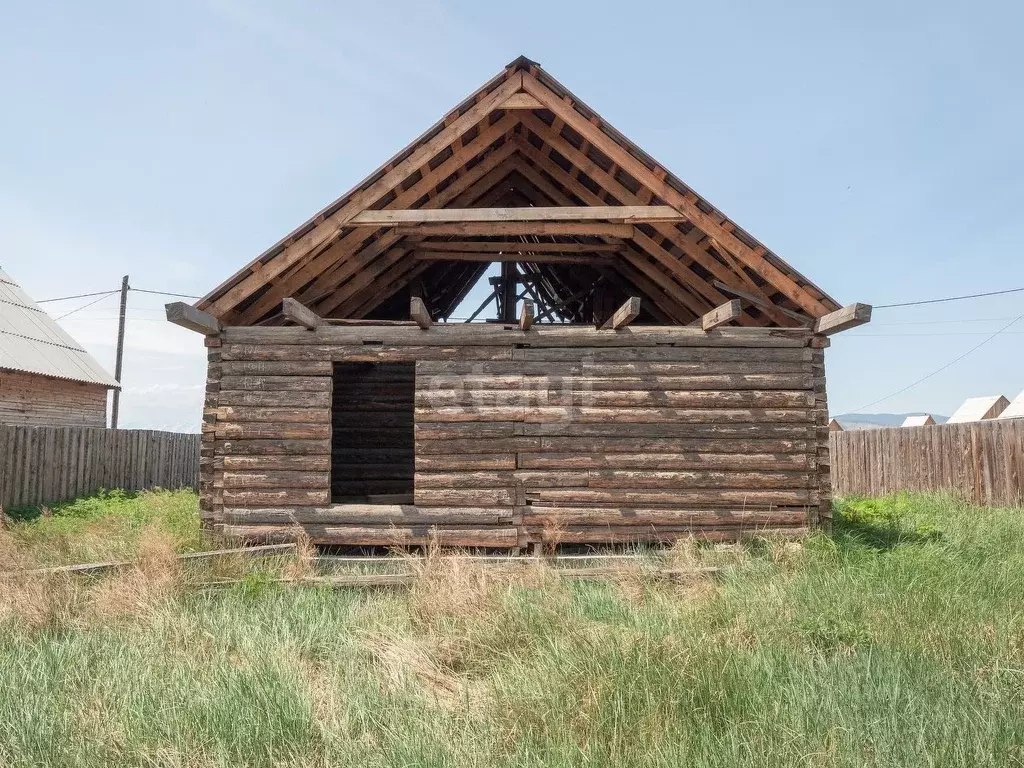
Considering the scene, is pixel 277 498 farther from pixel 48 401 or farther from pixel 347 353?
pixel 48 401

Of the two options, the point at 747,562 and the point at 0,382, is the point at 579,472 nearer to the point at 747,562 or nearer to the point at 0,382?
the point at 747,562

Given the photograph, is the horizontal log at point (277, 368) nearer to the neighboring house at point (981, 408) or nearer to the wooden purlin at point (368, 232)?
the wooden purlin at point (368, 232)

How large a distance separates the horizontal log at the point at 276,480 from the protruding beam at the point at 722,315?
5.35 meters

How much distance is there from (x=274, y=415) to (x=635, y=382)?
4841 mm

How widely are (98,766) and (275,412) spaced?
19.5ft

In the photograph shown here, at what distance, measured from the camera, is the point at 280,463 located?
29.4ft

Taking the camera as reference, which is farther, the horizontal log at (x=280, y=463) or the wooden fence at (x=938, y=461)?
the wooden fence at (x=938, y=461)

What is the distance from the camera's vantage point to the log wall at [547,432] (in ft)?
29.3

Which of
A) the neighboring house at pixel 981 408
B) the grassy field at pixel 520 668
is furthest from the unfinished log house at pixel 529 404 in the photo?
the neighboring house at pixel 981 408

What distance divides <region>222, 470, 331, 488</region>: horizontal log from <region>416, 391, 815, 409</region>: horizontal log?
1652mm

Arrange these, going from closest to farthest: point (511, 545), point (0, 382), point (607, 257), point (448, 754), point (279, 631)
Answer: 1. point (448, 754)
2. point (279, 631)
3. point (511, 545)
4. point (607, 257)
5. point (0, 382)

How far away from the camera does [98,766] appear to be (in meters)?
3.39

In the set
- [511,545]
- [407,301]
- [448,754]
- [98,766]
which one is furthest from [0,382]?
[448,754]

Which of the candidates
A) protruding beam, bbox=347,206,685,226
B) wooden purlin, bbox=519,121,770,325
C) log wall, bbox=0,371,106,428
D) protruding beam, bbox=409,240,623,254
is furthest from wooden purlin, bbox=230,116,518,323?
log wall, bbox=0,371,106,428
